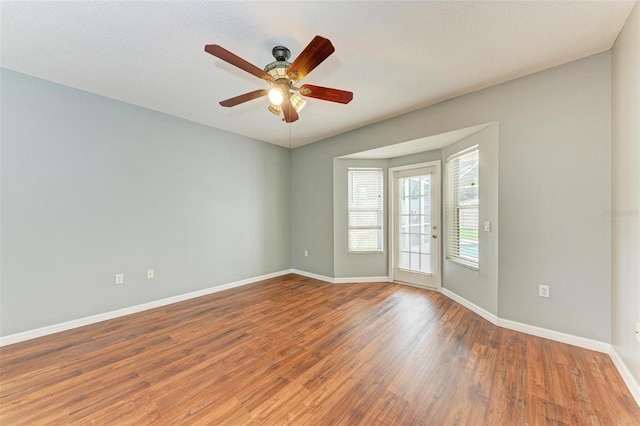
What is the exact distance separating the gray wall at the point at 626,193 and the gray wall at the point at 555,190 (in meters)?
0.09

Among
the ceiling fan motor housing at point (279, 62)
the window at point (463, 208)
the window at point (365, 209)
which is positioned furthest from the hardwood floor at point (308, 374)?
the ceiling fan motor housing at point (279, 62)

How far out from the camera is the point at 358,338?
8.02 feet

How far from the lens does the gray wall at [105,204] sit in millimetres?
2432

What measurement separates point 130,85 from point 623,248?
485cm

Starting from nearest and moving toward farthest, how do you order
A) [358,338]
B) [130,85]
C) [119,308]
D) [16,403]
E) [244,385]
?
[16,403], [244,385], [358,338], [130,85], [119,308]

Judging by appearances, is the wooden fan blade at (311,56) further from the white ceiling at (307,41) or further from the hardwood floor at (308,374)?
the hardwood floor at (308,374)

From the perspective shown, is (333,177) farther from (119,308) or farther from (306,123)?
(119,308)

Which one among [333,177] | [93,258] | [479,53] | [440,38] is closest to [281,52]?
[440,38]

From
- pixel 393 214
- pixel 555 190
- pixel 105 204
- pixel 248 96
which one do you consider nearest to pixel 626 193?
pixel 555 190

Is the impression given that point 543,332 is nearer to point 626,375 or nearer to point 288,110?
point 626,375

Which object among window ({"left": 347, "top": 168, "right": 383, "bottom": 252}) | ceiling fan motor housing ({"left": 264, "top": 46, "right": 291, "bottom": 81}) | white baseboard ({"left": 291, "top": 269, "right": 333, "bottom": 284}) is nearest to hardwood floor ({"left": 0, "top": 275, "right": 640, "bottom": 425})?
white baseboard ({"left": 291, "top": 269, "right": 333, "bottom": 284})

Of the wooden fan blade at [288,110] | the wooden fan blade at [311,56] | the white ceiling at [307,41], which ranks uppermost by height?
the white ceiling at [307,41]

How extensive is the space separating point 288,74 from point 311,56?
0.29 metres

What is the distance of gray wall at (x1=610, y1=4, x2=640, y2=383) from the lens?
167cm
